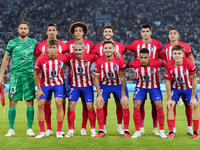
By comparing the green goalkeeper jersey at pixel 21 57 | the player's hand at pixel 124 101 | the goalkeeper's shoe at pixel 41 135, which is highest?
the green goalkeeper jersey at pixel 21 57

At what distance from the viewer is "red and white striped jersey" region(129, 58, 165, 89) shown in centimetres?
607

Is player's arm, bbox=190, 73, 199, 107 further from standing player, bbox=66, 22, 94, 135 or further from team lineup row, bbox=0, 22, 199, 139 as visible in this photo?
standing player, bbox=66, 22, 94, 135

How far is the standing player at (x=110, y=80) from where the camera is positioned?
6.01 metres

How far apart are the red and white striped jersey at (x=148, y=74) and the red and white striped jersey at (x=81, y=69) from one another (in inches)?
31.2

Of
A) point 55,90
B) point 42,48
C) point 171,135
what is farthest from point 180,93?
point 42,48

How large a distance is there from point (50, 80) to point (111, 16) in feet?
66.3

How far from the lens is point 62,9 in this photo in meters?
25.5

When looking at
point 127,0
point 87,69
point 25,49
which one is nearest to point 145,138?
point 87,69

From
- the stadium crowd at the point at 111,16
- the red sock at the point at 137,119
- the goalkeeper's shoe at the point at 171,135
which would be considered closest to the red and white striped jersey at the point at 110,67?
the red sock at the point at 137,119

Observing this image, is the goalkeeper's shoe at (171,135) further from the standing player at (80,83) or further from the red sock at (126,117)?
the standing player at (80,83)

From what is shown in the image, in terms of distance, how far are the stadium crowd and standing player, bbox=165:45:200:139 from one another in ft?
57.7

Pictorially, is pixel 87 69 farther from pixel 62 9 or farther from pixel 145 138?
pixel 62 9

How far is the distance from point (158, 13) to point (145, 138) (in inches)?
832

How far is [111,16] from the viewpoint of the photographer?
25.6 m
